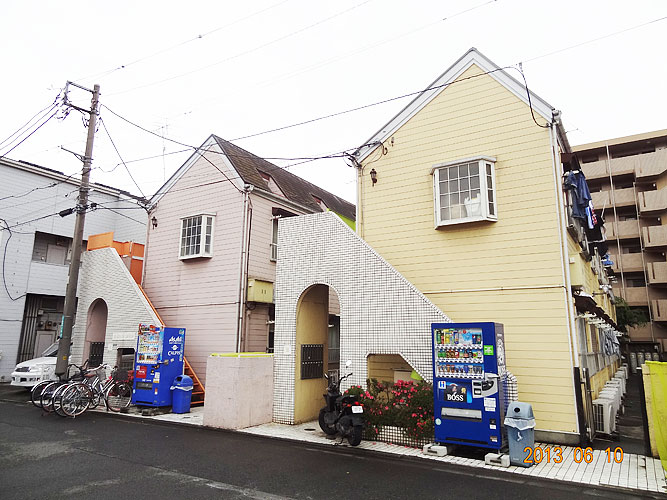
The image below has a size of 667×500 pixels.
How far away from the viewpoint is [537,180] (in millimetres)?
9430

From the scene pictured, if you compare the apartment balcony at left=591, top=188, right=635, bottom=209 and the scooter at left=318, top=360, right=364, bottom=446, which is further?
the apartment balcony at left=591, top=188, right=635, bottom=209

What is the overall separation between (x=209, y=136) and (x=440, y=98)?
8.71 meters

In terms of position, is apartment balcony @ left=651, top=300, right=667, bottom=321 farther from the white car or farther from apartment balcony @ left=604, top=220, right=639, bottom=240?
the white car

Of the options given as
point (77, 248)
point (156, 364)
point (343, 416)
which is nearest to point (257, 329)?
point (156, 364)

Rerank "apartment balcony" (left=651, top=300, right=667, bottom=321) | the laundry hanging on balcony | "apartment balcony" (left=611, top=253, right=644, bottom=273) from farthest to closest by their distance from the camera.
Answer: "apartment balcony" (left=611, top=253, right=644, bottom=273) → "apartment balcony" (left=651, top=300, right=667, bottom=321) → the laundry hanging on balcony

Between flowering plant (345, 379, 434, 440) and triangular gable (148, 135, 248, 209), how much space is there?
28.2 feet

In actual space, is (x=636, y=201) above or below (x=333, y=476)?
above

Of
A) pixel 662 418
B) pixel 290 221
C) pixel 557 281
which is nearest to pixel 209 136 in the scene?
pixel 290 221

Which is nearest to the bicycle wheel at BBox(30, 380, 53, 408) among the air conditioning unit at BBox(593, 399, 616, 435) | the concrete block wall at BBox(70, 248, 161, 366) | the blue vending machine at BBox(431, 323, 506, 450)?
the concrete block wall at BBox(70, 248, 161, 366)

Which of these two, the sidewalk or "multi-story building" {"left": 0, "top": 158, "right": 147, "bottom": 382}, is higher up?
"multi-story building" {"left": 0, "top": 158, "right": 147, "bottom": 382}

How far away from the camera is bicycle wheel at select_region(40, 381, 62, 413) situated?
11210mm

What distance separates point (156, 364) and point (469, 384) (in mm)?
8602

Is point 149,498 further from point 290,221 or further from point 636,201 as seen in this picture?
point 636,201

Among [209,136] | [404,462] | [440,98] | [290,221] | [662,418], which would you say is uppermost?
[209,136]
